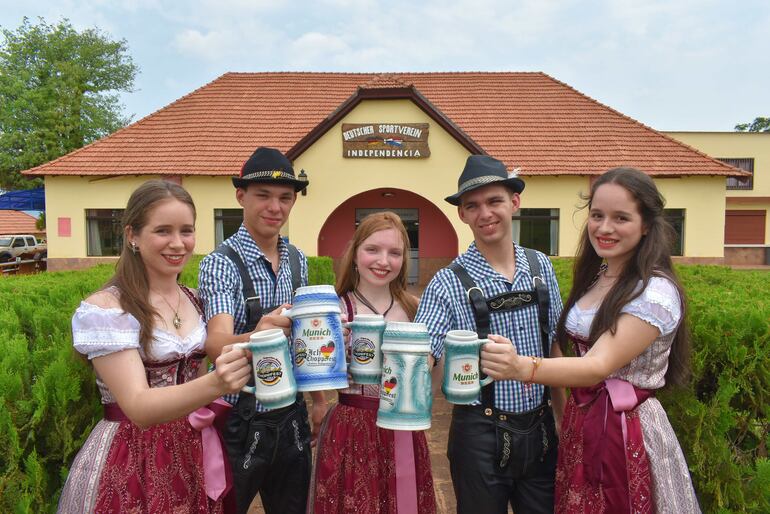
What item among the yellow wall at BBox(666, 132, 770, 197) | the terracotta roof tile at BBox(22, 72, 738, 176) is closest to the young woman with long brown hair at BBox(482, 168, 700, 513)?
the terracotta roof tile at BBox(22, 72, 738, 176)

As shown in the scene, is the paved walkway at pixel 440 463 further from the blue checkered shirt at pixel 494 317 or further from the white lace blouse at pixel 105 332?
the white lace blouse at pixel 105 332

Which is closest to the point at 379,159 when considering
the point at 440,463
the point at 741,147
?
the point at 440,463

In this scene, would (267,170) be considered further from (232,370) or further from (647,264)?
(647,264)

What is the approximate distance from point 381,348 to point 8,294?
2872 millimetres

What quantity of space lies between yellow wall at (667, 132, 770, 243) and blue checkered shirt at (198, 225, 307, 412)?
25.4 meters

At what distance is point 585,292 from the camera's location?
7.23 ft

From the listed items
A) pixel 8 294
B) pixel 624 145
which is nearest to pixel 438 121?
pixel 624 145

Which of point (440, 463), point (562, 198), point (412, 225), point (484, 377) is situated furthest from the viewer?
point (412, 225)

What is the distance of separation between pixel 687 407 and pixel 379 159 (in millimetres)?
11154

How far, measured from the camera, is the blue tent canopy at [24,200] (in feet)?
52.3

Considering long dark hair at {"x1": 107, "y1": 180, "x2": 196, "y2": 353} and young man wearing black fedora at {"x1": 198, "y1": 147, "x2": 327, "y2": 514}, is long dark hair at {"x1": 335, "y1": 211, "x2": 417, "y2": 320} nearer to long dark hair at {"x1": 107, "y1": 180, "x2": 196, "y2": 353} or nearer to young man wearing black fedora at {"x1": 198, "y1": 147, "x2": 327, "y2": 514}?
young man wearing black fedora at {"x1": 198, "y1": 147, "x2": 327, "y2": 514}

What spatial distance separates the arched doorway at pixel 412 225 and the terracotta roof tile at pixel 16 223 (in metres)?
22.9

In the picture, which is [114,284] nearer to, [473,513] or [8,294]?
[473,513]

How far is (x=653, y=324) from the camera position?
1.81 metres
